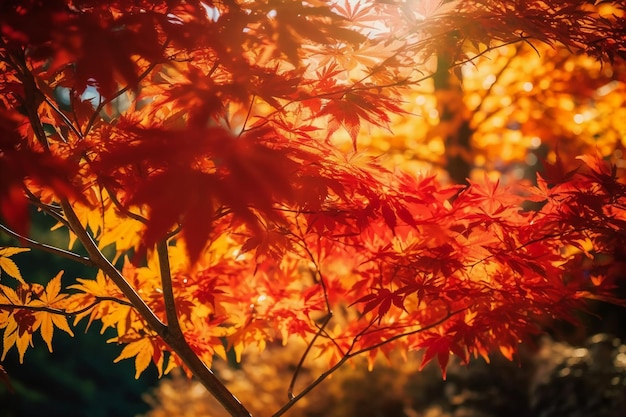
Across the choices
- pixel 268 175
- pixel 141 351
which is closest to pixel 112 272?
pixel 141 351

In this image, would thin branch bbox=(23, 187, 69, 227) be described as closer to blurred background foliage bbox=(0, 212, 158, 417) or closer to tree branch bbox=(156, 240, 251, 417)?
tree branch bbox=(156, 240, 251, 417)

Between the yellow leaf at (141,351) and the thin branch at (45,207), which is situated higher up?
the thin branch at (45,207)

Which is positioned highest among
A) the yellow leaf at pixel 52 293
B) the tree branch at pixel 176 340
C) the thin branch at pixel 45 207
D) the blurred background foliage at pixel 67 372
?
the blurred background foliage at pixel 67 372

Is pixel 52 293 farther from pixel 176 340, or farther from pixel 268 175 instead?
pixel 268 175

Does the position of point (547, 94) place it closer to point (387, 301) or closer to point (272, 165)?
point (387, 301)

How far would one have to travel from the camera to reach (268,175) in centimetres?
82

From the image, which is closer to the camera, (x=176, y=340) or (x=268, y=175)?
(x=268, y=175)

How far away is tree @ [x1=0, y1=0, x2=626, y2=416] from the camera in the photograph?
0.90 m

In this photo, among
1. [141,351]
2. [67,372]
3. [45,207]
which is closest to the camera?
[45,207]

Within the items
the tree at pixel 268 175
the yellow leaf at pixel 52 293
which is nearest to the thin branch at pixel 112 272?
the tree at pixel 268 175

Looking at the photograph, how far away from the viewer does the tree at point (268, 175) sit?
2.97 ft

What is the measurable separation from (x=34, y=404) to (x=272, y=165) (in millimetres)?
8731

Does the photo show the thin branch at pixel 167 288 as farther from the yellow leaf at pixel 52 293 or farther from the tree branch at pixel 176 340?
the yellow leaf at pixel 52 293

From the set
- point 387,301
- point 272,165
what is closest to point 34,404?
point 387,301
